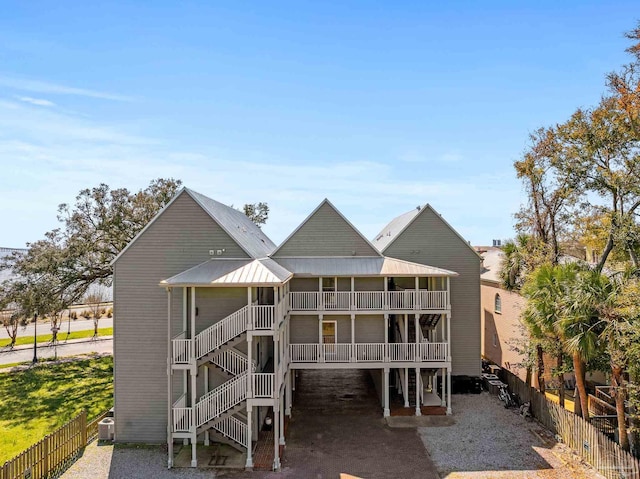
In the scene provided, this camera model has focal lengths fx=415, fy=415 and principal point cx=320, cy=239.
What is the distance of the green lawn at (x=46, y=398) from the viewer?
18.8 m

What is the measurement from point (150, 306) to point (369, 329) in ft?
36.9

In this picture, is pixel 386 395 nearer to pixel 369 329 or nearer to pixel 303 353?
pixel 369 329

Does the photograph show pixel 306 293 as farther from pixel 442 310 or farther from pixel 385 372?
pixel 442 310

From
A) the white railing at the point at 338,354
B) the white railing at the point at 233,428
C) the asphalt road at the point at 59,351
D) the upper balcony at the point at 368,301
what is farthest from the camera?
the asphalt road at the point at 59,351

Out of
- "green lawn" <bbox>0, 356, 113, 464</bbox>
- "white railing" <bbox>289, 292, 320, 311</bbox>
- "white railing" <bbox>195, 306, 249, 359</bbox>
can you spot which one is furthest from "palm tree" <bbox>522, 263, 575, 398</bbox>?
"green lawn" <bbox>0, 356, 113, 464</bbox>

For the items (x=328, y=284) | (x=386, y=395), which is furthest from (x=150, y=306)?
(x=386, y=395)

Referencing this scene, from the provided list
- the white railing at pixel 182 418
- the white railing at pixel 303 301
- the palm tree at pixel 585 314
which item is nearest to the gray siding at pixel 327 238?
the white railing at pixel 303 301

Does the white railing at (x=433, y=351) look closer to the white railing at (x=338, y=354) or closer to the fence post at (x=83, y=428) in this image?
the white railing at (x=338, y=354)

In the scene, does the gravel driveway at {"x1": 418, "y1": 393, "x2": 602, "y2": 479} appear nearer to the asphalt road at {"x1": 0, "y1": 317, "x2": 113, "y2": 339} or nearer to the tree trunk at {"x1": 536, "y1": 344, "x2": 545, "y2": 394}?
the tree trunk at {"x1": 536, "y1": 344, "x2": 545, "y2": 394}

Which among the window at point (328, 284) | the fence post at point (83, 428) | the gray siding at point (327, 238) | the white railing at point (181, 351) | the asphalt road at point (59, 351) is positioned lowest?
the asphalt road at point (59, 351)

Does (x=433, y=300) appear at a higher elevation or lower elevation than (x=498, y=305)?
higher

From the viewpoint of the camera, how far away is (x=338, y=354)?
67.7ft

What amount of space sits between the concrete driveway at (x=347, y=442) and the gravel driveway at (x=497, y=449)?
770mm

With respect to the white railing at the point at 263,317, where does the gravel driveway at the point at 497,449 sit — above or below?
below
